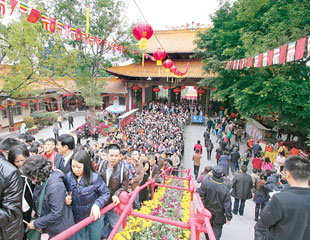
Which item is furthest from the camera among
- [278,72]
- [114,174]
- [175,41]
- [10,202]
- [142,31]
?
[175,41]

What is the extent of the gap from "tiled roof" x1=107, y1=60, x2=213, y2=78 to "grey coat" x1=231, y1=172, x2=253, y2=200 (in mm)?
14460

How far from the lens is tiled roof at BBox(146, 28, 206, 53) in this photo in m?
20.1

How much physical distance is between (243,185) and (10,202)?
4.60 meters

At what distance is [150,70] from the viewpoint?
1994cm

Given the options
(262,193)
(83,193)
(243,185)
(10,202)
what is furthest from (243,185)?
(10,202)

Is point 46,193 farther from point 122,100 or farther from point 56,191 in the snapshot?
point 122,100

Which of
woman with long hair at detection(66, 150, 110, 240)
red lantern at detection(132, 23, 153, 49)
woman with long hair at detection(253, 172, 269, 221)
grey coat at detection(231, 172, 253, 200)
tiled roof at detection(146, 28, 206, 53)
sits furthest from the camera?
tiled roof at detection(146, 28, 206, 53)

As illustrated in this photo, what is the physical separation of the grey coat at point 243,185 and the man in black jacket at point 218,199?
1.59 m

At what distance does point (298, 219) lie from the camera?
64.3 inches

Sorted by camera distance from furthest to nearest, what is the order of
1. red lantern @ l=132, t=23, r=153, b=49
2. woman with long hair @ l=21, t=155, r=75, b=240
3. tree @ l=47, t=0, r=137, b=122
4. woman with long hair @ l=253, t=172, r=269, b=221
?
1. tree @ l=47, t=0, r=137, b=122
2. red lantern @ l=132, t=23, r=153, b=49
3. woman with long hair @ l=253, t=172, r=269, b=221
4. woman with long hair @ l=21, t=155, r=75, b=240

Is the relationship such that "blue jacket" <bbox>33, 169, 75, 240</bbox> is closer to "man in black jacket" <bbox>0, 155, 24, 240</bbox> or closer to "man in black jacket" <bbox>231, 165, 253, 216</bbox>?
"man in black jacket" <bbox>0, 155, 24, 240</bbox>

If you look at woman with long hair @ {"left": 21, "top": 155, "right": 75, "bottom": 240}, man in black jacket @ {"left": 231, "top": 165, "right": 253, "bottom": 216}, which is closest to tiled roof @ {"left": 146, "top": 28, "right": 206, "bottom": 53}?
man in black jacket @ {"left": 231, "top": 165, "right": 253, "bottom": 216}

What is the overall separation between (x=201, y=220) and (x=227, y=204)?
5.94ft

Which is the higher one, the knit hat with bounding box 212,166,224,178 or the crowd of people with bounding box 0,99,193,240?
the crowd of people with bounding box 0,99,193,240
